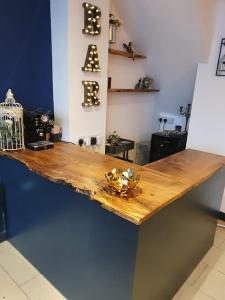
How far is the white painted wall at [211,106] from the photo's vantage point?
7.94ft

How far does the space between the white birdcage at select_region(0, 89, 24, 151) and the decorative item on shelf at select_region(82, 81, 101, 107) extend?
1.94ft

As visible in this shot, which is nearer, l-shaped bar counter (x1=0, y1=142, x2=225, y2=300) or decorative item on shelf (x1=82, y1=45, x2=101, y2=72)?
l-shaped bar counter (x1=0, y1=142, x2=225, y2=300)

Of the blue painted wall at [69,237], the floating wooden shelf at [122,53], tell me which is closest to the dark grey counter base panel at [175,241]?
the blue painted wall at [69,237]

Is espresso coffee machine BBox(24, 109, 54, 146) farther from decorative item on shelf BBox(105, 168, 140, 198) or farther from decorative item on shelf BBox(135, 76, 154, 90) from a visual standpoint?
decorative item on shelf BBox(135, 76, 154, 90)

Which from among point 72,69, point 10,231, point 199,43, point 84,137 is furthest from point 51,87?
point 199,43

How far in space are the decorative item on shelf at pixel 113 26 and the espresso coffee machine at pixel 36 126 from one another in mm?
1227

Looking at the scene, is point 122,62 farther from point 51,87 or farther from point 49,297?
point 49,297

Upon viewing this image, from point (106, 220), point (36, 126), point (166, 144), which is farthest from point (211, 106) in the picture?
point (106, 220)

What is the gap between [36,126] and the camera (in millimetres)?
1952

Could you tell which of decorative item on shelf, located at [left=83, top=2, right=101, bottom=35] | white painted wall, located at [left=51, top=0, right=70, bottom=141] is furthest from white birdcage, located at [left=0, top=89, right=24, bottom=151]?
decorative item on shelf, located at [left=83, top=2, right=101, bottom=35]

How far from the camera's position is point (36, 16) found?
6.43ft

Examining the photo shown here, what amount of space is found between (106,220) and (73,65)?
1357 mm

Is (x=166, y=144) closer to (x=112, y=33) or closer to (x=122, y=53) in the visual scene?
(x=122, y=53)

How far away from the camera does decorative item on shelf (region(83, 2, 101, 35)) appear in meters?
1.92
